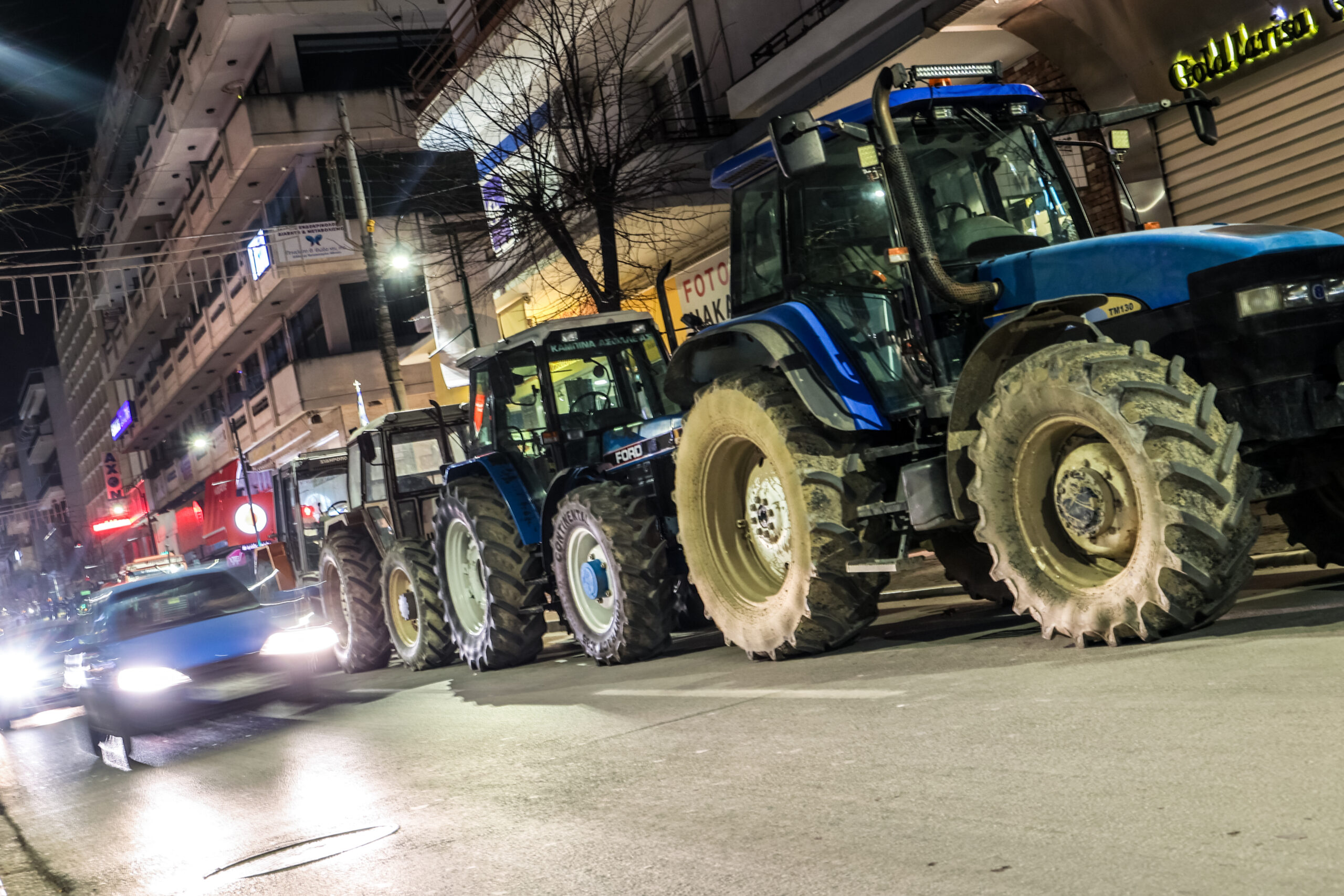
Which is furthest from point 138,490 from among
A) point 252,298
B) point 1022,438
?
point 1022,438

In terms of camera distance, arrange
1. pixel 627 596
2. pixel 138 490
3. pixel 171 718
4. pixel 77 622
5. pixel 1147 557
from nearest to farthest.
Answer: pixel 1147 557, pixel 627 596, pixel 171 718, pixel 77 622, pixel 138 490

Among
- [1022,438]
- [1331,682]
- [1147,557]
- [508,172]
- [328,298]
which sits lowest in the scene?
[1331,682]

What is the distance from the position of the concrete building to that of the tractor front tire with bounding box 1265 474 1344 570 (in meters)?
26.5

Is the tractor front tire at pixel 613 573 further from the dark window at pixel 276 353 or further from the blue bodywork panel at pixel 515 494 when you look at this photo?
the dark window at pixel 276 353

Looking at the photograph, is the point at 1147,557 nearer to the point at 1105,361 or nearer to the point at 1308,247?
the point at 1105,361

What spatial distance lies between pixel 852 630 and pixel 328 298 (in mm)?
38704

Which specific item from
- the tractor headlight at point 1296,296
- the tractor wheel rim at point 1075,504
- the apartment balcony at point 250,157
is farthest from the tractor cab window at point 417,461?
the apartment balcony at point 250,157

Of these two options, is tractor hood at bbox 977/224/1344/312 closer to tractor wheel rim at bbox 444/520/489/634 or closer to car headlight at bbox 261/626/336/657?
tractor wheel rim at bbox 444/520/489/634

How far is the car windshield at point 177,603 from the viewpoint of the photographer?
11.9 m

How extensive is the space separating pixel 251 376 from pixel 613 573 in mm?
49823

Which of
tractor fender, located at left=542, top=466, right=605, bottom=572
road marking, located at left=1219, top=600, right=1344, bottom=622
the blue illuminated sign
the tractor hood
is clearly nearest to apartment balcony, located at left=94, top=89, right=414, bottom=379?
the blue illuminated sign

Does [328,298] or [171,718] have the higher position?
[328,298]

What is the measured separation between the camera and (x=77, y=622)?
20859 millimetres

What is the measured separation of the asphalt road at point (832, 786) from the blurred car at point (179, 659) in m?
1.71
